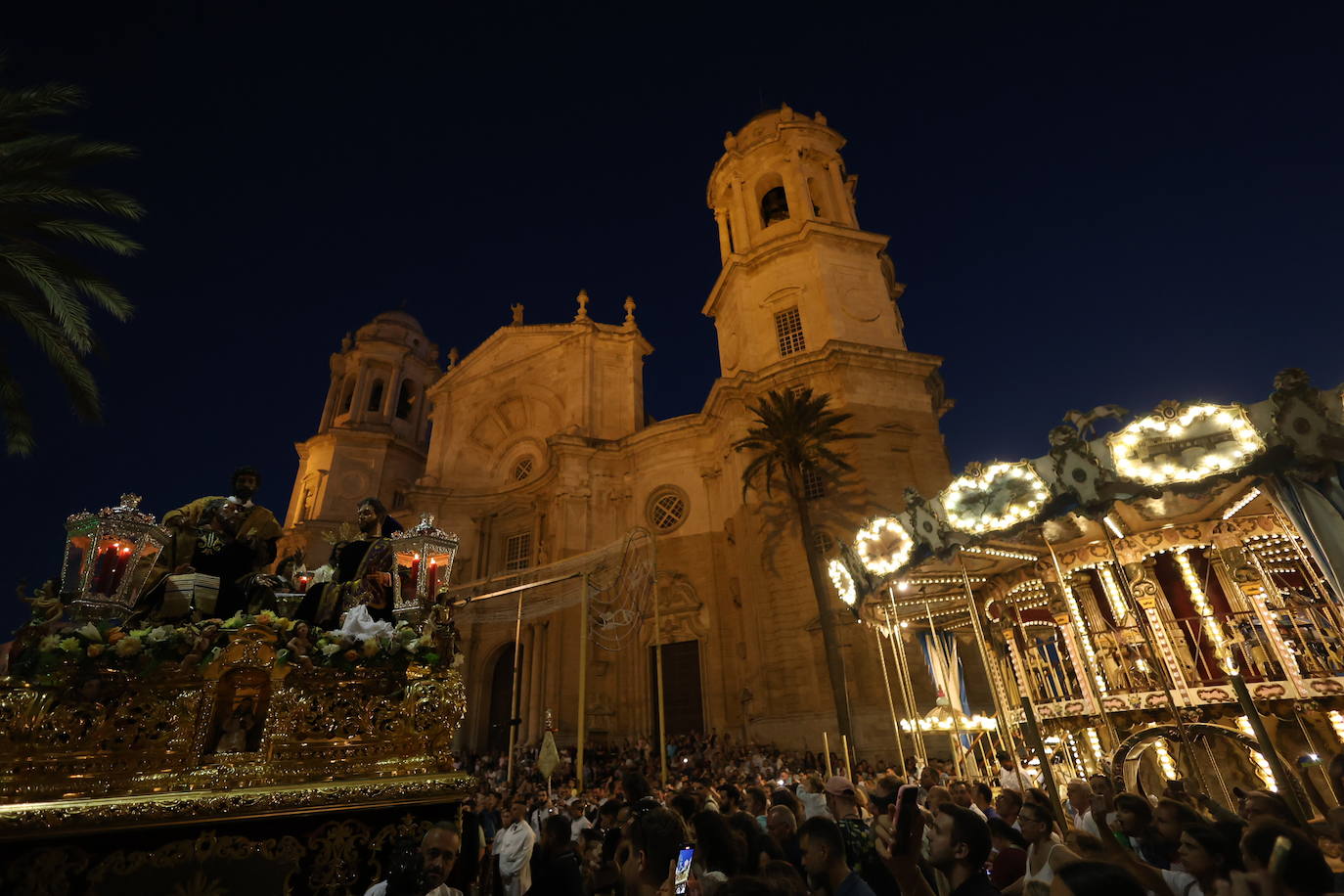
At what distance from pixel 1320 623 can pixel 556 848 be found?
43.9 ft

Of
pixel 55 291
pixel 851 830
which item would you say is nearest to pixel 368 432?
pixel 55 291

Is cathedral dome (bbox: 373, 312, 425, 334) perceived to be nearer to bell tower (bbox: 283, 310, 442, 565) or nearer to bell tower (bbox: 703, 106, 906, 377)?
bell tower (bbox: 283, 310, 442, 565)

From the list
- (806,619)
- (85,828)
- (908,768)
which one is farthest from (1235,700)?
(85,828)

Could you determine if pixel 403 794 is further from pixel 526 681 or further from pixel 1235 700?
pixel 526 681

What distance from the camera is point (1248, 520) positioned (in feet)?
38.1

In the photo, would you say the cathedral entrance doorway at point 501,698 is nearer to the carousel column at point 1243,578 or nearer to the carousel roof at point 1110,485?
the carousel roof at point 1110,485

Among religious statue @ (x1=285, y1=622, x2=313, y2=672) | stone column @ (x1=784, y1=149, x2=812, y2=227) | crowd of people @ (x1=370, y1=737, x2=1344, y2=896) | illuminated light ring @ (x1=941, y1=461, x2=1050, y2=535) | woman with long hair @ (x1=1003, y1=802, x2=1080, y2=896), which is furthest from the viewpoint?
stone column @ (x1=784, y1=149, x2=812, y2=227)

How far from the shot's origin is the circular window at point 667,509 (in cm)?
2667

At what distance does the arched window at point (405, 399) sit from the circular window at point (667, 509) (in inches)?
883

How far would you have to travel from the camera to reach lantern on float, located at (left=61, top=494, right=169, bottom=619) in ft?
15.1

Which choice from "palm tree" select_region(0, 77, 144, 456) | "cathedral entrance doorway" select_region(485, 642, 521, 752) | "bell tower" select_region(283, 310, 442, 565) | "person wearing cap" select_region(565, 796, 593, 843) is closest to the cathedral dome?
"bell tower" select_region(283, 310, 442, 565)

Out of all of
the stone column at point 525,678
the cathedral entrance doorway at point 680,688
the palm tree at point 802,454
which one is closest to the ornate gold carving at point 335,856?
the palm tree at point 802,454

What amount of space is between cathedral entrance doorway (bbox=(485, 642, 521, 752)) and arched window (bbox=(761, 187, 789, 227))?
2252cm

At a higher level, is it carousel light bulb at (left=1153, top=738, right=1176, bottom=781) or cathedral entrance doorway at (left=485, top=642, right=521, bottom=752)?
cathedral entrance doorway at (left=485, top=642, right=521, bottom=752)
